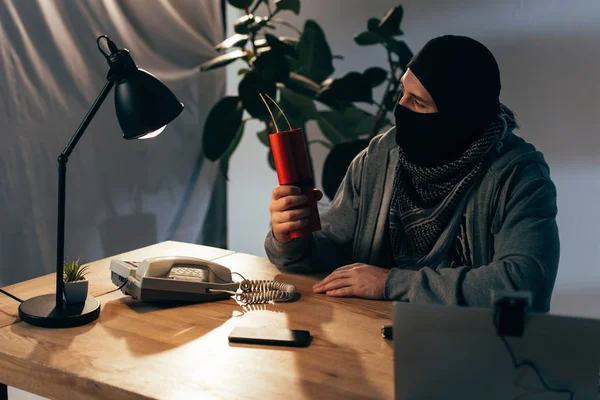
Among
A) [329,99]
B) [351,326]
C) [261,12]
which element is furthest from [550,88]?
[351,326]

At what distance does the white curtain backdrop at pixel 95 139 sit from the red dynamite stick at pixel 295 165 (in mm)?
1605

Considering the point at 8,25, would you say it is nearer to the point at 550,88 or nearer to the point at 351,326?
the point at 351,326

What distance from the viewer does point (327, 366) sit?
3.40 ft

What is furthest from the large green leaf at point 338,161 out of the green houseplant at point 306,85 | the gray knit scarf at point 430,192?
the gray knit scarf at point 430,192

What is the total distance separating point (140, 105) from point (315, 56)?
204 centimetres

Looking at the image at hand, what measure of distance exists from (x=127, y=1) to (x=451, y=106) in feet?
7.28

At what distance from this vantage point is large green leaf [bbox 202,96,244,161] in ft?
10.1

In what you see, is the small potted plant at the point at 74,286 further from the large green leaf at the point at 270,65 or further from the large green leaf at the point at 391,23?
the large green leaf at the point at 391,23

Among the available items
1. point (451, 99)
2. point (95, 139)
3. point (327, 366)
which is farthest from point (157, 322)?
point (95, 139)

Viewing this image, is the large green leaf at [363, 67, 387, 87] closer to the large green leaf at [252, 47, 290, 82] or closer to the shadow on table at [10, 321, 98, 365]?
the large green leaf at [252, 47, 290, 82]

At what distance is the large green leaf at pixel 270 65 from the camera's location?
285 centimetres

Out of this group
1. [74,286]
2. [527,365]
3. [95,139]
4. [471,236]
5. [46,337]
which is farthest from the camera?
[95,139]

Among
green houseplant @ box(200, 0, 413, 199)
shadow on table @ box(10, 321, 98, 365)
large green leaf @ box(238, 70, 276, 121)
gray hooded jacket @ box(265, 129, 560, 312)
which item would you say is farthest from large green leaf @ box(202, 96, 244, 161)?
shadow on table @ box(10, 321, 98, 365)

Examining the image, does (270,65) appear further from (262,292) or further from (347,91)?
(262,292)
